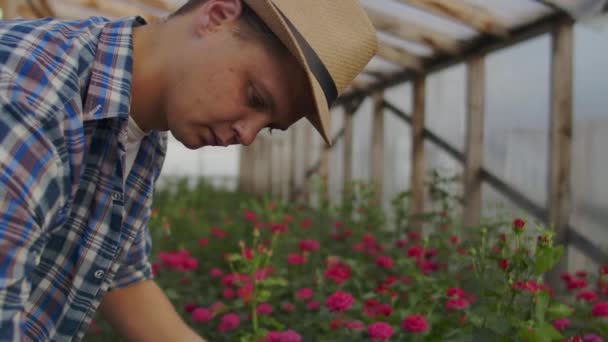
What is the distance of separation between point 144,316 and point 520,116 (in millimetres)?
3269

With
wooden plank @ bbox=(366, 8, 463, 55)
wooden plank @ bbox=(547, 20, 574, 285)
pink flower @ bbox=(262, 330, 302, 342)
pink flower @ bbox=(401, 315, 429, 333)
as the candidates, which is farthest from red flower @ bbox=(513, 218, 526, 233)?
wooden plank @ bbox=(366, 8, 463, 55)

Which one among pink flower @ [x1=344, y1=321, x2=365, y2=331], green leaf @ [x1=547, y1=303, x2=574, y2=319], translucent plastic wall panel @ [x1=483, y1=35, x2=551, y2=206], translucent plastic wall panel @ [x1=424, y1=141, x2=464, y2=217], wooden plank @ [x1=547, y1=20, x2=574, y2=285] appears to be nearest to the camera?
green leaf @ [x1=547, y1=303, x2=574, y2=319]

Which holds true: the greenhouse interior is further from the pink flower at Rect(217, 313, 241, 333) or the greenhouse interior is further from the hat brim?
the hat brim

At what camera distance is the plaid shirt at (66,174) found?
0.75m

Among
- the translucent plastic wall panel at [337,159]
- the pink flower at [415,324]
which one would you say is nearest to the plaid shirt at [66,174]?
the pink flower at [415,324]

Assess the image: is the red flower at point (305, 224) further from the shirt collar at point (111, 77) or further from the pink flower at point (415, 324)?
the shirt collar at point (111, 77)

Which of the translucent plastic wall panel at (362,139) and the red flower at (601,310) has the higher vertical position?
the translucent plastic wall panel at (362,139)

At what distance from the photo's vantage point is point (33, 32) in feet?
2.93

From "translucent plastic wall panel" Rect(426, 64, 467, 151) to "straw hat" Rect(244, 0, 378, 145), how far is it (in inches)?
149

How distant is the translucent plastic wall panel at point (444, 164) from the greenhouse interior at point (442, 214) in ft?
0.06

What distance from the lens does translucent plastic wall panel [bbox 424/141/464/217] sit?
463 centimetres

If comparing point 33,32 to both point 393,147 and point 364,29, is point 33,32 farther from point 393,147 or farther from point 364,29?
point 393,147

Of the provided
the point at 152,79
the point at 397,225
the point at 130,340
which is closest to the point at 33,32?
the point at 152,79

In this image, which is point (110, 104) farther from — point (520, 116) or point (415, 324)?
point (520, 116)
